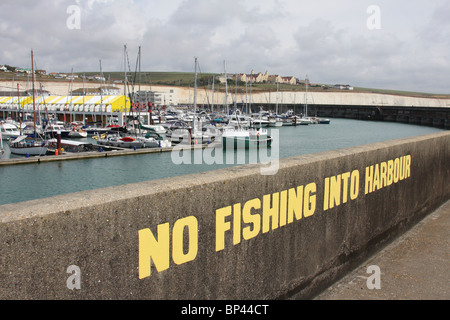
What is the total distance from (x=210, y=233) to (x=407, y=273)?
3157 mm

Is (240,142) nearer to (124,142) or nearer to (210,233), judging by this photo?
(124,142)

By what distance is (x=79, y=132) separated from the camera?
5931cm

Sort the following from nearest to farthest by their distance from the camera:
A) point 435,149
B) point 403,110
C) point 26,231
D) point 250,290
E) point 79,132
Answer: point 26,231, point 250,290, point 435,149, point 79,132, point 403,110

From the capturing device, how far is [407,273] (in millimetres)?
5473

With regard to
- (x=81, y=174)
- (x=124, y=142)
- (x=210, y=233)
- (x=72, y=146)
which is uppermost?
(x=210, y=233)

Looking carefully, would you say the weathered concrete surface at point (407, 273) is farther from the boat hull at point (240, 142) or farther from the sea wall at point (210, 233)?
the boat hull at point (240, 142)

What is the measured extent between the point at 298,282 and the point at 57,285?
9.04 ft

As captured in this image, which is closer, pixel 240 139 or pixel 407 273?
pixel 407 273

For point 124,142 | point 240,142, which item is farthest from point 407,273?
point 124,142

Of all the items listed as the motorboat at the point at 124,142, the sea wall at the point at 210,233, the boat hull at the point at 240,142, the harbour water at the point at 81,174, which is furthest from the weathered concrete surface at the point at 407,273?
the motorboat at the point at 124,142

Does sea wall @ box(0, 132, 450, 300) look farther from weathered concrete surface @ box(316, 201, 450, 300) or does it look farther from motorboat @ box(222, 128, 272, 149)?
motorboat @ box(222, 128, 272, 149)

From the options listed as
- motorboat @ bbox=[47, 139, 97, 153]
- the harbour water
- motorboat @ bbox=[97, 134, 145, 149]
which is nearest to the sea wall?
the harbour water
